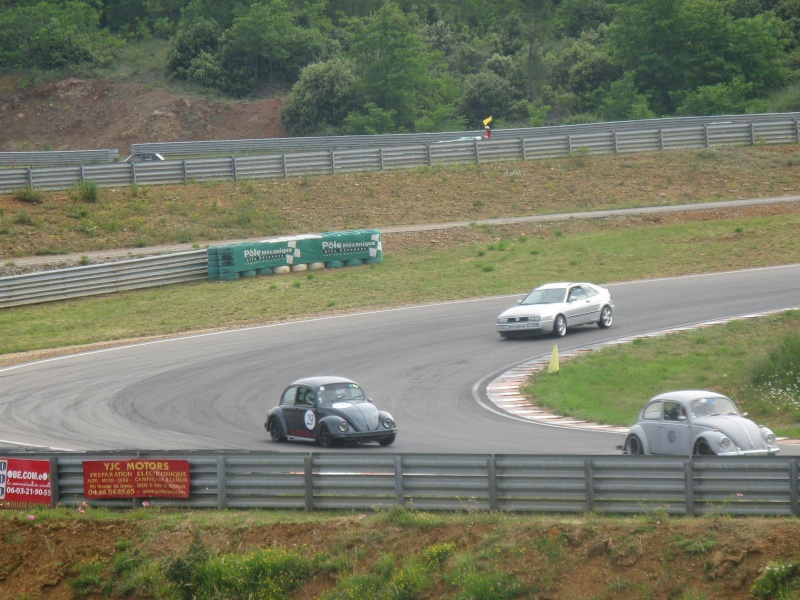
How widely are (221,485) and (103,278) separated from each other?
2282cm

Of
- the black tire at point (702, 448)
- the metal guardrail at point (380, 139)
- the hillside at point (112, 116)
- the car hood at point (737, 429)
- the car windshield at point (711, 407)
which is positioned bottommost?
the black tire at point (702, 448)

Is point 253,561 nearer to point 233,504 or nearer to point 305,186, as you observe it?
point 233,504

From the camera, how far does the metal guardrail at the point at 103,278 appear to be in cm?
3475

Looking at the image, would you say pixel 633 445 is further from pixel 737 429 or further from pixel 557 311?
pixel 557 311

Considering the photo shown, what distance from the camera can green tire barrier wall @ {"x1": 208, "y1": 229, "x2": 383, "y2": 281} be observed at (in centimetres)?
3753

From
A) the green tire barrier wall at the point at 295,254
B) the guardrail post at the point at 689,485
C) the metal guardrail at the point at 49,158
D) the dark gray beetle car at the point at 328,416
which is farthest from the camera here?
the metal guardrail at the point at 49,158

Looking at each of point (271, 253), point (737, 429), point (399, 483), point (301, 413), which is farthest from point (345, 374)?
point (271, 253)

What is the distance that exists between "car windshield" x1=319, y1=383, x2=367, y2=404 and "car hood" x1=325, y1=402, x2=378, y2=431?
0.50 feet

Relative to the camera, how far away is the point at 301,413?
18.5 metres

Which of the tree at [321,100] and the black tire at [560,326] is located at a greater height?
Result: the tree at [321,100]

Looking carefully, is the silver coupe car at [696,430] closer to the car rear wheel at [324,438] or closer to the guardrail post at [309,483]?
the guardrail post at [309,483]

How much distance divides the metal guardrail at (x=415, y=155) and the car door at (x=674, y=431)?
33.8 m

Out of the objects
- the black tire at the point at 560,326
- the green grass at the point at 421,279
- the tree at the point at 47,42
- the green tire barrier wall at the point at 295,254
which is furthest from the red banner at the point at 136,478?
the tree at the point at 47,42

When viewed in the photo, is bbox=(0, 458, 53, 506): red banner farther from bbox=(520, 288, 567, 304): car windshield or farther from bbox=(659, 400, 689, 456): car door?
Answer: bbox=(520, 288, 567, 304): car windshield
